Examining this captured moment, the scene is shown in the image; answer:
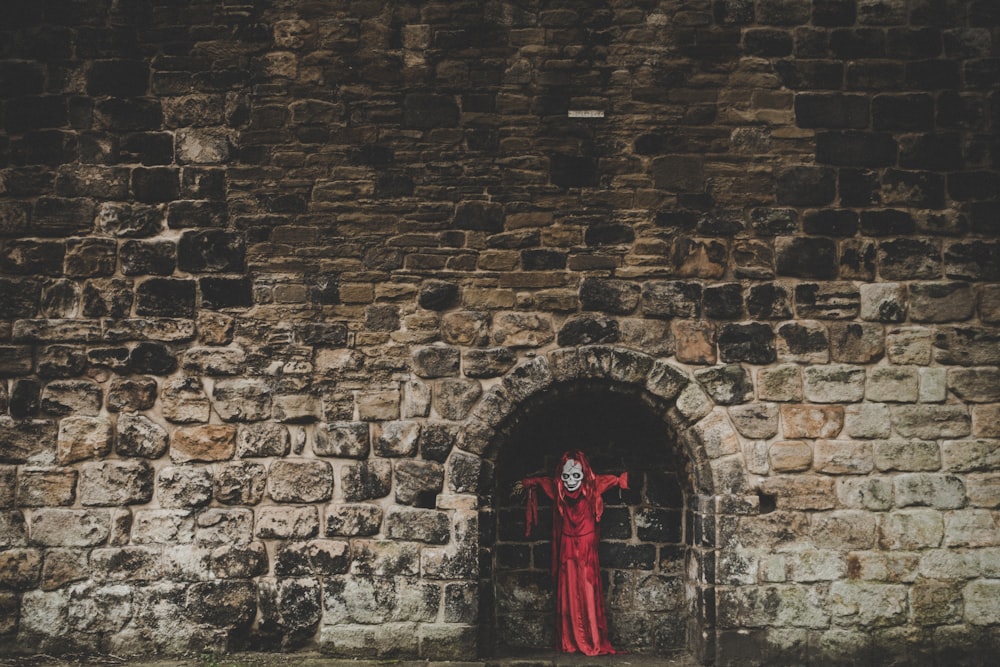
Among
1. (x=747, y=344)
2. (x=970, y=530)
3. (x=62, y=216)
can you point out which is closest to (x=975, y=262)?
(x=747, y=344)

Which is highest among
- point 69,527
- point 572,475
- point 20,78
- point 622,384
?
point 20,78

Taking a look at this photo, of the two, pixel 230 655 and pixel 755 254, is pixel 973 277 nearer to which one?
pixel 755 254

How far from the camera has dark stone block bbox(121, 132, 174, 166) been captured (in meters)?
4.70

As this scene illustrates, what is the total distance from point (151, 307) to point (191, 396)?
667 mm

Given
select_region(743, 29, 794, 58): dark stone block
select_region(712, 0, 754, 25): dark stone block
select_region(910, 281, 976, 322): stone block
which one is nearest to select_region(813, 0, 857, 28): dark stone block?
select_region(743, 29, 794, 58): dark stone block

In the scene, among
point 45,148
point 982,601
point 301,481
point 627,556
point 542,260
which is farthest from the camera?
point 627,556

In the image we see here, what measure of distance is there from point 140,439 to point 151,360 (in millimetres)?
528

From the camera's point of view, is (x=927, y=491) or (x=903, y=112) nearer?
(x=927, y=491)

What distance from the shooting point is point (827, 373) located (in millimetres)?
4523

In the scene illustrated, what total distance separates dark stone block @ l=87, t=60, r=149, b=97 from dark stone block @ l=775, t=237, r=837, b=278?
452cm

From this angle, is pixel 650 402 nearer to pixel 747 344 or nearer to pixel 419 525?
pixel 747 344

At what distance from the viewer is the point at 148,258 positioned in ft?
15.3

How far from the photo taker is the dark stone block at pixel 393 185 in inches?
183

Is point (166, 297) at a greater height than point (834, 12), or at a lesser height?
lesser
